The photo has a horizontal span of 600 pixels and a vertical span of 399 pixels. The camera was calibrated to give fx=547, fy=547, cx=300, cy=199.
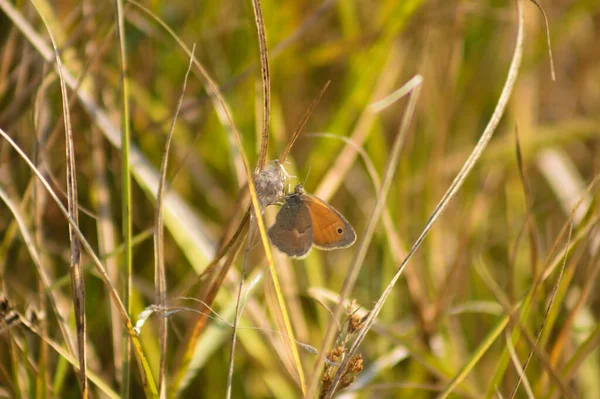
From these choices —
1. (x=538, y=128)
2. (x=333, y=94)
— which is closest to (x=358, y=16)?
(x=333, y=94)

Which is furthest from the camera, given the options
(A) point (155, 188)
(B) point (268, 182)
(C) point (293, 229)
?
(A) point (155, 188)

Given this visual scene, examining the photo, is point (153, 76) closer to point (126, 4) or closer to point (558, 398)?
point (126, 4)

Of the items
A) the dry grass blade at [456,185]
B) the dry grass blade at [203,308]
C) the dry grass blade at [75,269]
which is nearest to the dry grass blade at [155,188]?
the dry grass blade at [203,308]

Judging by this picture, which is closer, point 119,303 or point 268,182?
point 119,303

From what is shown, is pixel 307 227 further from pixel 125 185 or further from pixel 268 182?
pixel 125 185

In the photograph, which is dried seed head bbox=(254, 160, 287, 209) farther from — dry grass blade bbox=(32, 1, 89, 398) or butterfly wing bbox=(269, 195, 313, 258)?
dry grass blade bbox=(32, 1, 89, 398)

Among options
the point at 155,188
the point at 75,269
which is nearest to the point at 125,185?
the point at 75,269

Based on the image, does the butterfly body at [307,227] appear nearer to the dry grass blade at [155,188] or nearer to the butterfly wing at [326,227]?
the butterfly wing at [326,227]
